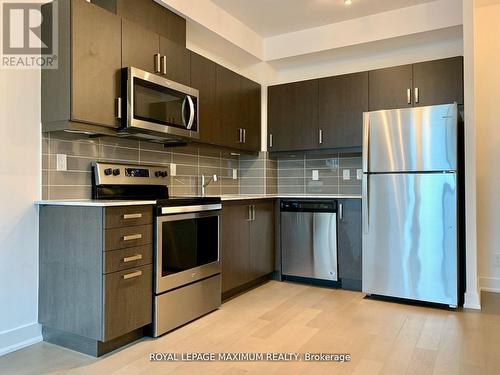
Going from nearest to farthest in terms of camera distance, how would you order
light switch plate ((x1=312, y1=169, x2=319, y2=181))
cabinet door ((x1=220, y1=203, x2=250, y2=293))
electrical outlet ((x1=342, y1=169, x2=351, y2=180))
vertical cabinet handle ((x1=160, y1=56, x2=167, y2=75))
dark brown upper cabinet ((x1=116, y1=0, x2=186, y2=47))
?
dark brown upper cabinet ((x1=116, y1=0, x2=186, y2=47)), vertical cabinet handle ((x1=160, y1=56, x2=167, y2=75)), cabinet door ((x1=220, y1=203, x2=250, y2=293)), electrical outlet ((x1=342, y1=169, x2=351, y2=180)), light switch plate ((x1=312, y1=169, x2=319, y2=181))

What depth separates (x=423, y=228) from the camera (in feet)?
10.3

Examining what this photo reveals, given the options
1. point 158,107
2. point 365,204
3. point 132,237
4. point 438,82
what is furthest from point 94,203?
point 438,82

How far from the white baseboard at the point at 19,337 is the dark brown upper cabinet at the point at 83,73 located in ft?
4.08

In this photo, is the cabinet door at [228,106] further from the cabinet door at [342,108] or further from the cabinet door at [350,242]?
the cabinet door at [350,242]

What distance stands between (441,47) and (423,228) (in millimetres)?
1859

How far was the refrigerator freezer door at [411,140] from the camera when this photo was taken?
3035 mm

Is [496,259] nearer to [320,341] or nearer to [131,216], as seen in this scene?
[320,341]

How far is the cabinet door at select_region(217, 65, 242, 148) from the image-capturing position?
145 inches

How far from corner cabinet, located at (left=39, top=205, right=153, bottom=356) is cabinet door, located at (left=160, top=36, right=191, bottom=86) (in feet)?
3.94

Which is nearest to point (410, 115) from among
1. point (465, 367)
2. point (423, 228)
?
point (423, 228)

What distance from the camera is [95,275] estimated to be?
2.18m

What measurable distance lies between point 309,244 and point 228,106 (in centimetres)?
158

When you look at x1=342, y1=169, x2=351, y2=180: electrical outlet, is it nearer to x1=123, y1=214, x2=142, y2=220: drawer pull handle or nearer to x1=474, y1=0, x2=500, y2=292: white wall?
x1=474, y1=0, x2=500, y2=292: white wall

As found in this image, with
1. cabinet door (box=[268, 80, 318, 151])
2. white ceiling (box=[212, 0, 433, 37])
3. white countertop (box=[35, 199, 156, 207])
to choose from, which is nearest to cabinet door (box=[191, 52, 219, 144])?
white ceiling (box=[212, 0, 433, 37])
